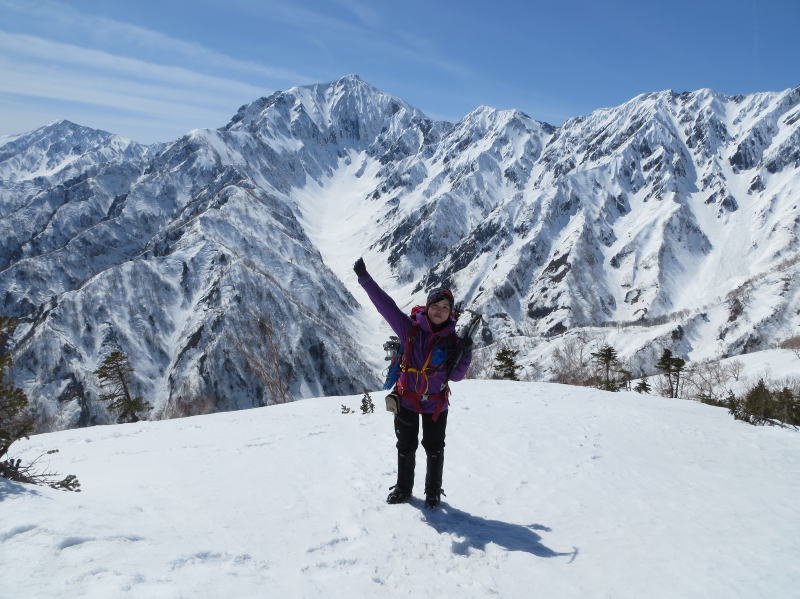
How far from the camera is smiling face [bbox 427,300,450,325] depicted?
6.54m

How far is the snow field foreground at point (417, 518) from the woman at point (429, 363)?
991mm

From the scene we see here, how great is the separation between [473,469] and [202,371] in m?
127

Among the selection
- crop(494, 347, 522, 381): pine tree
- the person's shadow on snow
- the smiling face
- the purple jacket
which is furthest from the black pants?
crop(494, 347, 522, 381): pine tree

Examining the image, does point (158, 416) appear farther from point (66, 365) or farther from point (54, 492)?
point (54, 492)

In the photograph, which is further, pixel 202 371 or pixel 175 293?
pixel 175 293

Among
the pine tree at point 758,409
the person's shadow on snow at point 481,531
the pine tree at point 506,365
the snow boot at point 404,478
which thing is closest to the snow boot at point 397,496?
the snow boot at point 404,478

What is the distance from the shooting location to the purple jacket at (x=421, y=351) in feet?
22.0

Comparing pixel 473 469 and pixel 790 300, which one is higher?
pixel 790 300

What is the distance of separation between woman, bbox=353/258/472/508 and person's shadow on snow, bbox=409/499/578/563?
293 millimetres

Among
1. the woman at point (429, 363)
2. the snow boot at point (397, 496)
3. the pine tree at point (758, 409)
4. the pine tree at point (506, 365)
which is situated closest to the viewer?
the woman at point (429, 363)

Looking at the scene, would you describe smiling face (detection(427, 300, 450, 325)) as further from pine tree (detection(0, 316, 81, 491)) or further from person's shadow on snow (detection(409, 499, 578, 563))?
pine tree (detection(0, 316, 81, 491))

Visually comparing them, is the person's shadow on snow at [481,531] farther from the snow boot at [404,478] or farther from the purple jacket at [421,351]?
the purple jacket at [421,351]

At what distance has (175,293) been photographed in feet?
467

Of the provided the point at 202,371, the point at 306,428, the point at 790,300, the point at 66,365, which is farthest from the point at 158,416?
the point at 790,300
